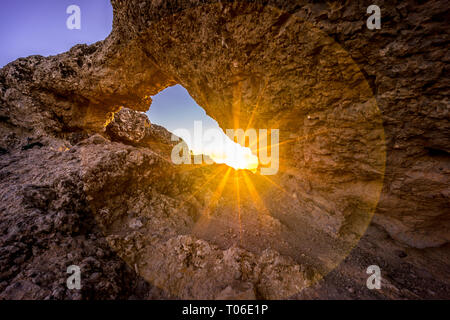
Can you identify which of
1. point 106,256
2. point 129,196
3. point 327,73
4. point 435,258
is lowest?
point 435,258

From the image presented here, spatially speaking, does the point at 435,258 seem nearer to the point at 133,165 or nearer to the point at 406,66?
the point at 406,66

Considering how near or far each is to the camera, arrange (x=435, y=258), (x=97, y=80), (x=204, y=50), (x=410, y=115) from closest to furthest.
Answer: (x=410, y=115), (x=435, y=258), (x=204, y=50), (x=97, y=80)

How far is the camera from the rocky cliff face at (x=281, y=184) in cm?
267

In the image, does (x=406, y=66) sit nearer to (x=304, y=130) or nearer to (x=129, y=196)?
(x=304, y=130)

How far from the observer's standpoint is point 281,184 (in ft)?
19.8

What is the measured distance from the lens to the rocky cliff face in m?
2.67

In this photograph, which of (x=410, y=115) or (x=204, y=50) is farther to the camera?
(x=204, y=50)

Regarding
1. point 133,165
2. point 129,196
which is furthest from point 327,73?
point 129,196

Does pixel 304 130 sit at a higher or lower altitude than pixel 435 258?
higher

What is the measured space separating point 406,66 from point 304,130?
7.10ft

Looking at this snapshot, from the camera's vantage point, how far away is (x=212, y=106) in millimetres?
5688

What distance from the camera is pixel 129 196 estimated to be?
438cm

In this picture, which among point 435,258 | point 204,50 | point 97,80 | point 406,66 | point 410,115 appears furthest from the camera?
point 97,80

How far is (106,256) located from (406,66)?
6387 mm
